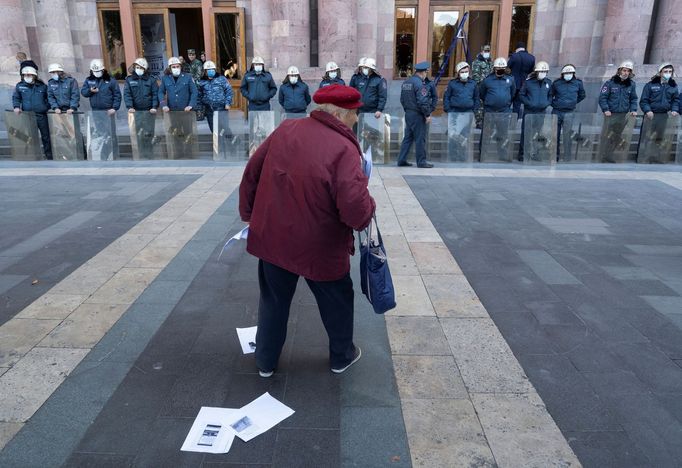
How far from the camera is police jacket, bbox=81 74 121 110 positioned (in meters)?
11.3

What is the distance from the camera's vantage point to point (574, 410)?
3.05 metres

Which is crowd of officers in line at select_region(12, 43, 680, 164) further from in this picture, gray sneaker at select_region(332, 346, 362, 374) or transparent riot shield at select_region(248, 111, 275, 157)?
gray sneaker at select_region(332, 346, 362, 374)

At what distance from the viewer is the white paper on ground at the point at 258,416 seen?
9.32ft

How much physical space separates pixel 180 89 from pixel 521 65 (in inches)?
330

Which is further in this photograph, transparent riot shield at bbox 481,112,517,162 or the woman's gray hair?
transparent riot shield at bbox 481,112,517,162

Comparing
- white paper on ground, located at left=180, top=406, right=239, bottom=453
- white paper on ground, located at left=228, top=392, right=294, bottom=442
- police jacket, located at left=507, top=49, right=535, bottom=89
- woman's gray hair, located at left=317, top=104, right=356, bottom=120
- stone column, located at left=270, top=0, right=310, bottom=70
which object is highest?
stone column, located at left=270, top=0, right=310, bottom=70

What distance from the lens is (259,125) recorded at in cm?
1134

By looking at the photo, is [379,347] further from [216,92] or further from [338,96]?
[216,92]

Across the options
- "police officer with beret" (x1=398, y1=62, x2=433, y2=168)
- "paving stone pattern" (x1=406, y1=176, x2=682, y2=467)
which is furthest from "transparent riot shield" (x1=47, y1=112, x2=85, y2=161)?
"paving stone pattern" (x1=406, y1=176, x2=682, y2=467)

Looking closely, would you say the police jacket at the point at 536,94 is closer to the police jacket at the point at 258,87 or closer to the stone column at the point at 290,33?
the police jacket at the point at 258,87

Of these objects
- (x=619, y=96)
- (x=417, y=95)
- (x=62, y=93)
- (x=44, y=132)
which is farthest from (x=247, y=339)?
(x=619, y=96)

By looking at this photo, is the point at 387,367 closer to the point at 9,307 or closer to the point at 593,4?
the point at 9,307

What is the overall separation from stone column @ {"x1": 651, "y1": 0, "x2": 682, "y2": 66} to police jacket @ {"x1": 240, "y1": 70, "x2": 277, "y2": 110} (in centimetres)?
1087

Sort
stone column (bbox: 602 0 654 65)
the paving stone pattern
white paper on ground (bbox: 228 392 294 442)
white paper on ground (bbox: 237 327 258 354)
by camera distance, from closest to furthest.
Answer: white paper on ground (bbox: 228 392 294 442) < the paving stone pattern < white paper on ground (bbox: 237 327 258 354) < stone column (bbox: 602 0 654 65)
